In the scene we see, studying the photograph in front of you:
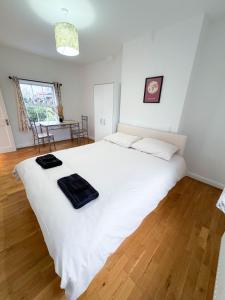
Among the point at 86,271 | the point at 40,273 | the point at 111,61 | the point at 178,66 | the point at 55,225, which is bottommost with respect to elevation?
the point at 40,273

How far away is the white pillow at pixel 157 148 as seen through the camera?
1.99 meters

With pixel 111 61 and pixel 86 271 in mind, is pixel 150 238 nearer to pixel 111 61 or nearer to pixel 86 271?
pixel 86 271

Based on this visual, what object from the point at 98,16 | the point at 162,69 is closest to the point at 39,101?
the point at 98,16

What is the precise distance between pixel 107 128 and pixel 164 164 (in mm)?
2105

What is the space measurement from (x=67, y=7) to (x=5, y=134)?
127 inches

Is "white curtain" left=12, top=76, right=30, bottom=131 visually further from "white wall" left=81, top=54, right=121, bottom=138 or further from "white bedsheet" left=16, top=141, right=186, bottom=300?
"white bedsheet" left=16, top=141, right=186, bottom=300

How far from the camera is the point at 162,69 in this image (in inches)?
89.0

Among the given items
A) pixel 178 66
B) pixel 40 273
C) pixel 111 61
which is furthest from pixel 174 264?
pixel 111 61

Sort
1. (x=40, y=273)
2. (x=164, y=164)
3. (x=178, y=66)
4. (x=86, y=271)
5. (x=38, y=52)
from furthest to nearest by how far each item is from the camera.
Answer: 1. (x=38, y=52)
2. (x=178, y=66)
3. (x=164, y=164)
4. (x=40, y=273)
5. (x=86, y=271)

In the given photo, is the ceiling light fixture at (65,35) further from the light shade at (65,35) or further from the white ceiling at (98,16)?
the white ceiling at (98,16)

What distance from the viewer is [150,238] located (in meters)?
1.45

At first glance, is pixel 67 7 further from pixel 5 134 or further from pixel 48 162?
pixel 5 134

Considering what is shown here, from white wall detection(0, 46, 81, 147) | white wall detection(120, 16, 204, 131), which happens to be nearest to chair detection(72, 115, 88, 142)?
white wall detection(0, 46, 81, 147)

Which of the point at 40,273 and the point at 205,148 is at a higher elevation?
the point at 205,148
